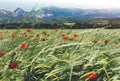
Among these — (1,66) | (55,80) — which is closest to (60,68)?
(55,80)

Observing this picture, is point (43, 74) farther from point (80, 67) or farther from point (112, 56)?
point (112, 56)

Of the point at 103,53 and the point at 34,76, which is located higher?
the point at 103,53

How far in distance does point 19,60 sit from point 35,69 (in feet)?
0.93

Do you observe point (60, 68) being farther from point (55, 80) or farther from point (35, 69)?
point (35, 69)

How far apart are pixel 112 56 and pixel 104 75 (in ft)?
2.03

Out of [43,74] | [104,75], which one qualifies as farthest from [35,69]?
[104,75]

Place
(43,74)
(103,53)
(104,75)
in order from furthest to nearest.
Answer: (43,74)
(103,53)
(104,75)

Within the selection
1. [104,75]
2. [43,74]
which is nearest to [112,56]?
[104,75]

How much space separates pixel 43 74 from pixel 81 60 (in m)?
0.63

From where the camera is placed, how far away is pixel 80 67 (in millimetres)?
5176

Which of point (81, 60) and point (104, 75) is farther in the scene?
point (81, 60)

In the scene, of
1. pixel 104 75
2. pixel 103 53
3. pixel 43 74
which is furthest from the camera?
pixel 43 74

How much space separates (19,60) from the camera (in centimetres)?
551

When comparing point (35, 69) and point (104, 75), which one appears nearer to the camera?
point (104, 75)
